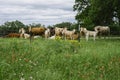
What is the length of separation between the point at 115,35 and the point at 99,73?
36802 millimetres

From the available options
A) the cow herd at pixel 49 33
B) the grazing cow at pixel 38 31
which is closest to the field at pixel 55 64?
the cow herd at pixel 49 33

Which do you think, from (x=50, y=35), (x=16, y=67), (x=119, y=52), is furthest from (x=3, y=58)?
(x=50, y=35)

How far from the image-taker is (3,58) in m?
14.5

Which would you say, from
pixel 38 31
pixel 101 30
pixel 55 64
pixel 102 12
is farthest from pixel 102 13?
pixel 55 64

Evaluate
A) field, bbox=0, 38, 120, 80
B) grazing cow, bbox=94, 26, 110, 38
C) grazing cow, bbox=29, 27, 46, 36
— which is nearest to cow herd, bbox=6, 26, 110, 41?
grazing cow, bbox=29, 27, 46, 36

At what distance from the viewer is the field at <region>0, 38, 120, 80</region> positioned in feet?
41.1

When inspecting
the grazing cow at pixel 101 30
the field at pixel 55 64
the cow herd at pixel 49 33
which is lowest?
the grazing cow at pixel 101 30

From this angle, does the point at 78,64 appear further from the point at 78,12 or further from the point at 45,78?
the point at 78,12

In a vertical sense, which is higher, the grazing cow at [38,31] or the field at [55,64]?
the field at [55,64]

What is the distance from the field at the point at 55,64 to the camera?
494 inches

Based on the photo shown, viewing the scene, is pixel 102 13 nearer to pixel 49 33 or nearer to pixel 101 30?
pixel 101 30

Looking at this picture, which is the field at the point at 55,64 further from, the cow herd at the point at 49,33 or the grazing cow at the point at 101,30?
the grazing cow at the point at 101,30

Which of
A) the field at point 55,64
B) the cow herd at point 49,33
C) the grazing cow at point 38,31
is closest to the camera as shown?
the field at point 55,64

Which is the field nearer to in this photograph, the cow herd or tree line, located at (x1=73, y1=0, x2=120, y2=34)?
the cow herd
